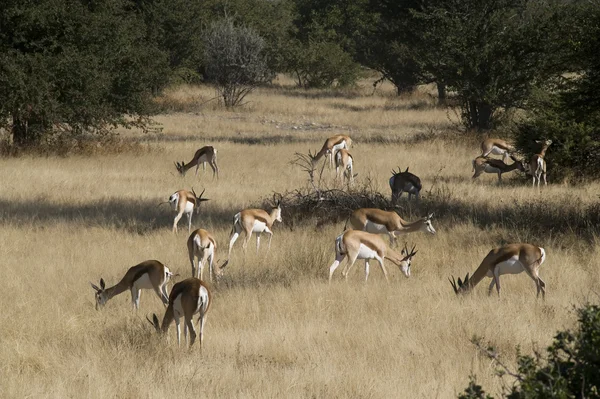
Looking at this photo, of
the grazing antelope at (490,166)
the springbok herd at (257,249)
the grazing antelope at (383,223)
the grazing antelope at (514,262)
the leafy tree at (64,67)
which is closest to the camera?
the springbok herd at (257,249)

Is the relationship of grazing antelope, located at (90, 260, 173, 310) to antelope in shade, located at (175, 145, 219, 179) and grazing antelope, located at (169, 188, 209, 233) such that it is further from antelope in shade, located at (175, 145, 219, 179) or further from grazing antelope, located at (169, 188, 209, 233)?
antelope in shade, located at (175, 145, 219, 179)

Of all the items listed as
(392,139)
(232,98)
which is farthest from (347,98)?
(392,139)

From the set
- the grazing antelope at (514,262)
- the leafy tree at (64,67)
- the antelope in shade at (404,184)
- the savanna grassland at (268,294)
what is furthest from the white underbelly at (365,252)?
the leafy tree at (64,67)

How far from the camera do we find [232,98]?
129ft

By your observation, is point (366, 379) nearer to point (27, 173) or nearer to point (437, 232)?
point (437, 232)

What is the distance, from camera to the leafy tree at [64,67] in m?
20.2

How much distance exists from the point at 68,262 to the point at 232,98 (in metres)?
29.0

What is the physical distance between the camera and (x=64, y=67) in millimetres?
20656

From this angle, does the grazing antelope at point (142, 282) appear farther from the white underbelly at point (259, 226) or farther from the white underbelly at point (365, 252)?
the white underbelly at point (259, 226)

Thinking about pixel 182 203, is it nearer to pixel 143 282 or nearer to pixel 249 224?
pixel 249 224

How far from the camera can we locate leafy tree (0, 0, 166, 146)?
66.2 ft

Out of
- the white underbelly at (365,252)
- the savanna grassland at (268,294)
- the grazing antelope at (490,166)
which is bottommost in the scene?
the savanna grassland at (268,294)

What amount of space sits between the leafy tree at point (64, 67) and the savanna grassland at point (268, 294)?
1.56 m

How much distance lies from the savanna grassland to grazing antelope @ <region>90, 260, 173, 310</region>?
0.51ft
